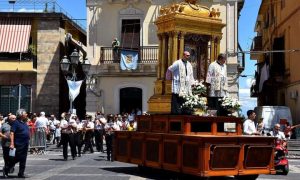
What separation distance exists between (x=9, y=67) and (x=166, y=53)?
740 inches

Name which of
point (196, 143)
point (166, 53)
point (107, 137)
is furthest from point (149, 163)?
point (107, 137)

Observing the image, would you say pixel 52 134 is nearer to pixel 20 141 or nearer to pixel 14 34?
pixel 14 34

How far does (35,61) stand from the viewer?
1334 inches

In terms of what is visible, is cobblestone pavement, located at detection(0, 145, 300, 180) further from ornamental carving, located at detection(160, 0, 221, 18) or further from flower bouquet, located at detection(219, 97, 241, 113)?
ornamental carving, located at detection(160, 0, 221, 18)

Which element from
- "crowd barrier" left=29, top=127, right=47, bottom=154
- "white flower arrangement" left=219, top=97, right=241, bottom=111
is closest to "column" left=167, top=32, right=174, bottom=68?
"white flower arrangement" left=219, top=97, right=241, bottom=111

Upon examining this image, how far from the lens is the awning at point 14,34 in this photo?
109ft

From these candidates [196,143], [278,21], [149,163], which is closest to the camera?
[196,143]

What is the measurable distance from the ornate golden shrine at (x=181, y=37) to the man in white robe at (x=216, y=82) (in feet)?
4.67

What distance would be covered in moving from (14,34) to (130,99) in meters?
7.57

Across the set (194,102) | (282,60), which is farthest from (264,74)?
(194,102)

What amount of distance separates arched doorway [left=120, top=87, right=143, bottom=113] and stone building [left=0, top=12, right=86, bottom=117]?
3.84 meters

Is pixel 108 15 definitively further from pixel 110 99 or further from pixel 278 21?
pixel 278 21

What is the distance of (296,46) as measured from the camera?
31562 millimetres

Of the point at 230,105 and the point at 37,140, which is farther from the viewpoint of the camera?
the point at 37,140
